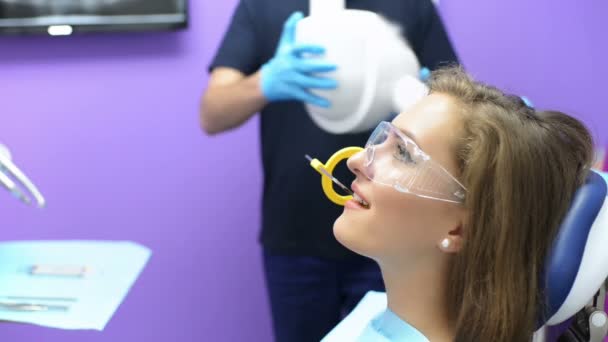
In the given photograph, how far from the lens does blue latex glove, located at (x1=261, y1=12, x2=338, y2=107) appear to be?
117cm

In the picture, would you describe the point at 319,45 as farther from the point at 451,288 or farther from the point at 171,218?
the point at 171,218

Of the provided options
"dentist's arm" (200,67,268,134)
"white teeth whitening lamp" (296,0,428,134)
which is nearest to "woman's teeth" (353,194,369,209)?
"white teeth whitening lamp" (296,0,428,134)

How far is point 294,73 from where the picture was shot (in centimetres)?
122

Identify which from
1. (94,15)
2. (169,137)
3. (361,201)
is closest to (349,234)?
(361,201)

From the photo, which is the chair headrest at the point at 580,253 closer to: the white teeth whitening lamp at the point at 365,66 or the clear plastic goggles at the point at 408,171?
the clear plastic goggles at the point at 408,171

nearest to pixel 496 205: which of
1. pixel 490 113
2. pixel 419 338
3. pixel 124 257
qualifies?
pixel 490 113

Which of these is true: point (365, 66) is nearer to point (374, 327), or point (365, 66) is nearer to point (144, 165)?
point (374, 327)

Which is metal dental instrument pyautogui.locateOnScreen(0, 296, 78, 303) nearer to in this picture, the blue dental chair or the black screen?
the blue dental chair

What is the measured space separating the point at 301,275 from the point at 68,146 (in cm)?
89

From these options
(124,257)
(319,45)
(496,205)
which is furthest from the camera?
(124,257)

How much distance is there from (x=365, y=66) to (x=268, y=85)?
27 cm

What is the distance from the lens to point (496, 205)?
877 millimetres

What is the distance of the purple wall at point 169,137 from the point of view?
1.83 metres

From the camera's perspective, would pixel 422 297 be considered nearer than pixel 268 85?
Yes
